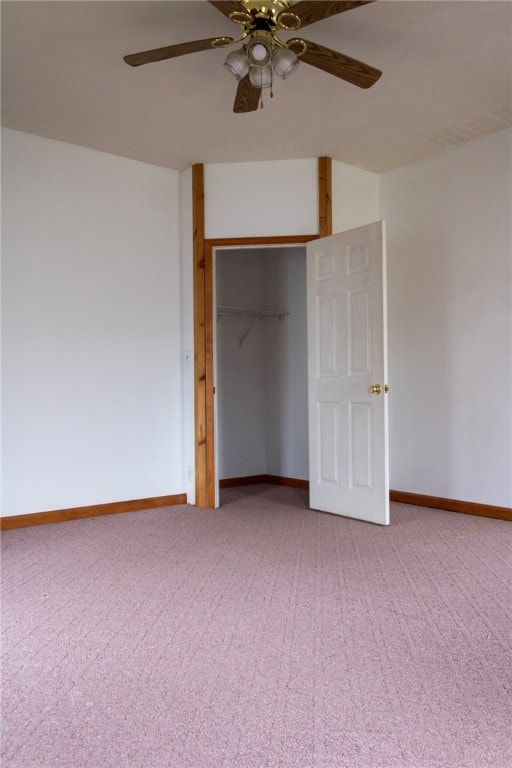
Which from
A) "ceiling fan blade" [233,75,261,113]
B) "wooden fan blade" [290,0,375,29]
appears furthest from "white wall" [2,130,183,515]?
"wooden fan blade" [290,0,375,29]

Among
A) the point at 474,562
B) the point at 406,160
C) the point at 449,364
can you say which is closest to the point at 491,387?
the point at 449,364

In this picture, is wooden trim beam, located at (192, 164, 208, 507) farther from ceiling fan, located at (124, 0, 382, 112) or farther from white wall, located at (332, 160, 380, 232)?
ceiling fan, located at (124, 0, 382, 112)

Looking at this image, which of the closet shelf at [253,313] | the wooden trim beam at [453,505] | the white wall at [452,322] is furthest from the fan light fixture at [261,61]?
the wooden trim beam at [453,505]

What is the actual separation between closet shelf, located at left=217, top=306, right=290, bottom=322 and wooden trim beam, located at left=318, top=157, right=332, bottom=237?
1.26 meters

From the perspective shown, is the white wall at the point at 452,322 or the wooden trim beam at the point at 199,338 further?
the wooden trim beam at the point at 199,338

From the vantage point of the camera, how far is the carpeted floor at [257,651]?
4.93ft

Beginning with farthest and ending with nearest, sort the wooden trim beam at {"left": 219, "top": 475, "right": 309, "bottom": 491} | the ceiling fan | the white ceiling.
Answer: the wooden trim beam at {"left": 219, "top": 475, "right": 309, "bottom": 491} < the white ceiling < the ceiling fan

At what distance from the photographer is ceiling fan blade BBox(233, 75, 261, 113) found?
108 inches

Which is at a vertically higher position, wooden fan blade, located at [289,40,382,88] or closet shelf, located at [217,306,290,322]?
wooden fan blade, located at [289,40,382,88]

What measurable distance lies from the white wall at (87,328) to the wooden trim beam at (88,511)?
0.05 meters

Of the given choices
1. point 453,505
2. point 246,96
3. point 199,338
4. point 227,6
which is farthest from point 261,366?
point 227,6

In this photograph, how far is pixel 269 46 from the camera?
2.42 metres

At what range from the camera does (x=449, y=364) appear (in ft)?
14.2

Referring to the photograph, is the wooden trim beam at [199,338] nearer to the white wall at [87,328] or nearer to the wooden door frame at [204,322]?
the wooden door frame at [204,322]
